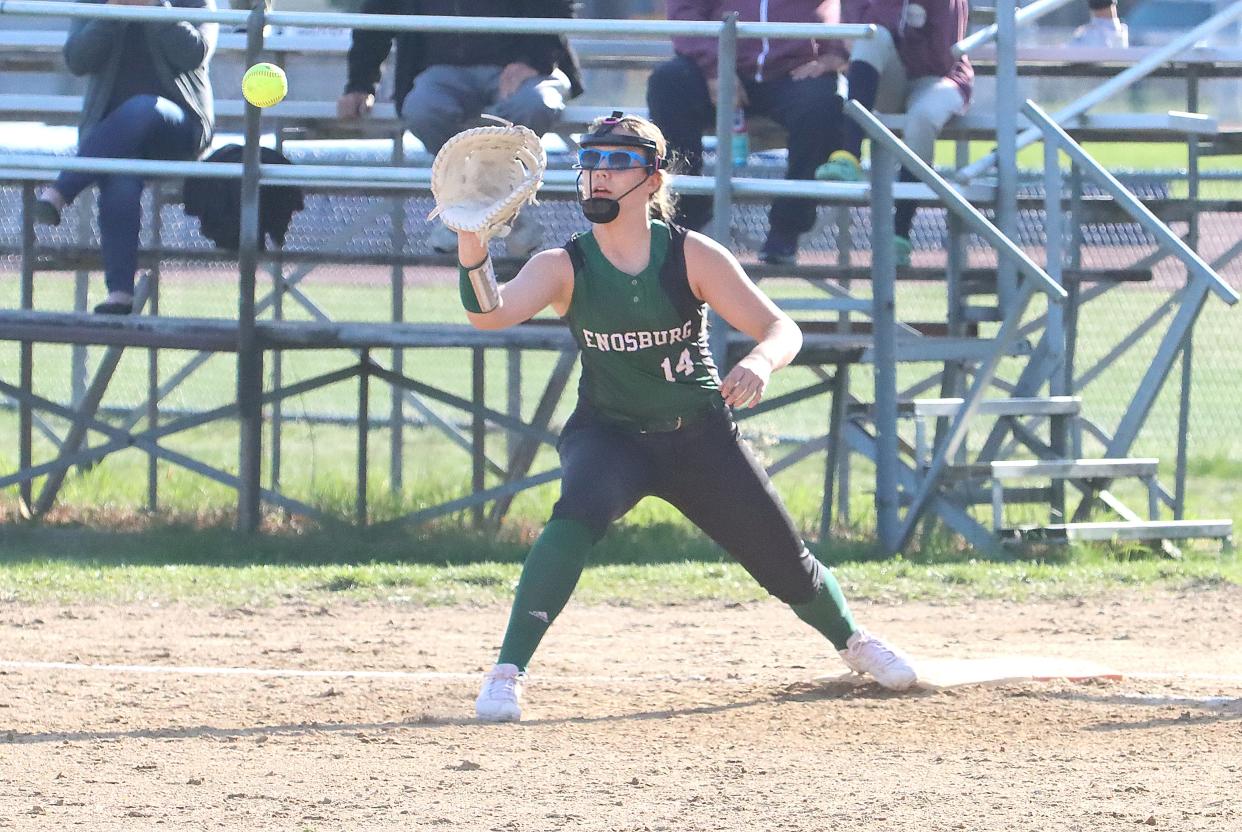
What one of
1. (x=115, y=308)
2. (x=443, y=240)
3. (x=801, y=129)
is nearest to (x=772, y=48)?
(x=801, y=129)

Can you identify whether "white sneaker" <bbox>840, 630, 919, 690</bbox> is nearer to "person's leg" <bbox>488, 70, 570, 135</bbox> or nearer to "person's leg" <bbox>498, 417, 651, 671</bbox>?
"person's leg" <bbox>498, 417, 651, 671</bbox>

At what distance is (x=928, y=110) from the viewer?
9477mm

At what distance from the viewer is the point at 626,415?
5.82 meters

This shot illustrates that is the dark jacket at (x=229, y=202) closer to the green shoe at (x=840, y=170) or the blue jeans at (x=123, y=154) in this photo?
the blue jeans at (x=123, y=154)

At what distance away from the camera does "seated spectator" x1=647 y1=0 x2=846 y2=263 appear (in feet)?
30.6

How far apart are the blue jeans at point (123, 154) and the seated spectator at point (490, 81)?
1116 millimetres

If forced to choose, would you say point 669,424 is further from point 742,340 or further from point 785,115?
point 785,115

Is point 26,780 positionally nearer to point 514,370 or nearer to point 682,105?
point 682,105

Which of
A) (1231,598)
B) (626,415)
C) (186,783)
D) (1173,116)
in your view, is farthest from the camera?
(1173,116)

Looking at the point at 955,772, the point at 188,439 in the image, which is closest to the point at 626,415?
the point at 955,772

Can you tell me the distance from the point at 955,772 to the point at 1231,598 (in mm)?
3756

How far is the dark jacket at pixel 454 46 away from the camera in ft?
30.9

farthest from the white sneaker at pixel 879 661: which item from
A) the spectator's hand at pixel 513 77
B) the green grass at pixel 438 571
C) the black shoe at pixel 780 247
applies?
the spectator's hand at pixel 513 77

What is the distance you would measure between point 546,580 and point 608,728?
466 millimetres
